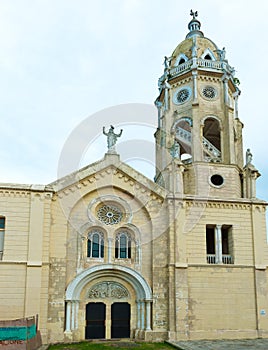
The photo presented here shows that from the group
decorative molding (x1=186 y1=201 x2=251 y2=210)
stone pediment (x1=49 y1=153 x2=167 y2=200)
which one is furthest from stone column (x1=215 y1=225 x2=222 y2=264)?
stone pediment (x1=49 y1=153 x2=167 y2=200)

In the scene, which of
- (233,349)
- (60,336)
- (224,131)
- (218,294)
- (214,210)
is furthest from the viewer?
(224,131)

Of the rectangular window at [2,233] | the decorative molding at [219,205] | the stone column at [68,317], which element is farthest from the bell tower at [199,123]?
the rectangular window at [2,233]

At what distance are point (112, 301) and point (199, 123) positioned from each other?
12776 millimetres

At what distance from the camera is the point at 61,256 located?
22.8m

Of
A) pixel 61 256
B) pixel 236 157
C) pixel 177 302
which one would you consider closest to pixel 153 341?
pixel 177 302

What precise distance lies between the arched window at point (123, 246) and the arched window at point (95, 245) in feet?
2.89

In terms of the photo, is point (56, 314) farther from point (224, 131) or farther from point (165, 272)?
point (224, 131)

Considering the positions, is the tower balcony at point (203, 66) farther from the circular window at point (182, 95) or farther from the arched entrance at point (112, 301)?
the arched entrance at point (112, 301)

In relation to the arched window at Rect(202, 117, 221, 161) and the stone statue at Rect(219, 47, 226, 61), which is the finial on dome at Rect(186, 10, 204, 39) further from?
the arched window at Rect(202, 117, 221, 161)

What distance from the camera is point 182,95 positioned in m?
29.7

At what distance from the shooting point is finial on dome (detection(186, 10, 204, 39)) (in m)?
32.2

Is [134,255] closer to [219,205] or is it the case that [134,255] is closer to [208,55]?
[219,205]

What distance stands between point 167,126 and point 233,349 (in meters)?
15.2

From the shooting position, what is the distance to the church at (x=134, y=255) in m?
22.2
